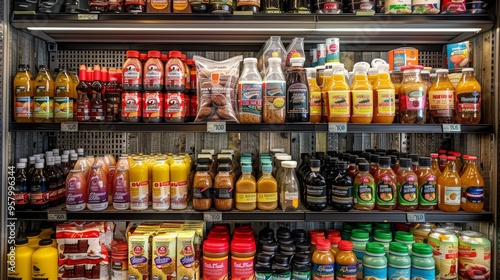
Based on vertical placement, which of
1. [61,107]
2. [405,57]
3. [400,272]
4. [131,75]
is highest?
[405,57]

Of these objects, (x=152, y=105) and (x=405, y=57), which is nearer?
(x=152, y=105)

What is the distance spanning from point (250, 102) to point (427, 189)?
1.10 metres

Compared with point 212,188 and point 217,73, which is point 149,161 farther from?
point 217,73

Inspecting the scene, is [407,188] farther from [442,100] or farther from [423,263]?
[442,100]

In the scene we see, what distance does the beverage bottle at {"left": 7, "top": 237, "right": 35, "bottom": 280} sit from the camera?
1.86 metres

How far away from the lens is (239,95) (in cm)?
188

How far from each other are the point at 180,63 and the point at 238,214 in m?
0.91

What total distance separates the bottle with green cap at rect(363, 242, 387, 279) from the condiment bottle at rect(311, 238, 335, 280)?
0.19m

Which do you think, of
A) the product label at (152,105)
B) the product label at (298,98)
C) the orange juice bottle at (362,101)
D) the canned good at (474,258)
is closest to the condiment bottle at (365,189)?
the orange juice bottle at (362,101)

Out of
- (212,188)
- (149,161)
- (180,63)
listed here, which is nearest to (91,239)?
(149,161)

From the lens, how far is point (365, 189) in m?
1.88

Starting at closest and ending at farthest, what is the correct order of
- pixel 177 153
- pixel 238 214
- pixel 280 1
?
pixel 238 214
pixel 280 1
pixel 177 153

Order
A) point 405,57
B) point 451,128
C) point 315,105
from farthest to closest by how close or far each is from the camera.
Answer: point 405,57, point 315,105, point 451,128

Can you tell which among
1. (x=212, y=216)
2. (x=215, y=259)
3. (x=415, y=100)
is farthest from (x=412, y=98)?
(x=215, y=259)
